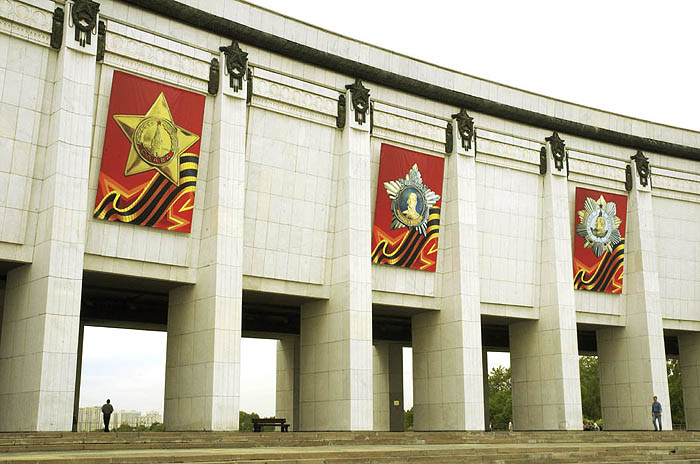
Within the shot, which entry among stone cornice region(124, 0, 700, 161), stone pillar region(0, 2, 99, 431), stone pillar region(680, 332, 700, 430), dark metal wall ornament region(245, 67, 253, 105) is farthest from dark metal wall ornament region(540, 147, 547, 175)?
stone pillar region(0, 2, 99, 431)

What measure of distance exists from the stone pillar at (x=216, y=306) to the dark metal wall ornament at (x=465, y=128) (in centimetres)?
997

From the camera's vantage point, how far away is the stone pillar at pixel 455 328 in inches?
1186

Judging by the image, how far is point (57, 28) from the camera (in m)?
23.1

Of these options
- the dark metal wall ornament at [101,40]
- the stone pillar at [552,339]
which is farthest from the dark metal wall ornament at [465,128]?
the dark metal wall ornament at [101,40]

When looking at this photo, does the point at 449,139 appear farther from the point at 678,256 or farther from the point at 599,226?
the point at 678,256

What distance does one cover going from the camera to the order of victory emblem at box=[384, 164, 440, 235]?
99.7ft

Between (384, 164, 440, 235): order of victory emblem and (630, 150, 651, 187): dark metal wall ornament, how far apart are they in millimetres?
12160

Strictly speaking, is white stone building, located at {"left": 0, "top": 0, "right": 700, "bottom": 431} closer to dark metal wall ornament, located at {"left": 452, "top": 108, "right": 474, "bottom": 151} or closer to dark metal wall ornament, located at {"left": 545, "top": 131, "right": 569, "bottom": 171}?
dark metal wall ornament, located at {"left": 452, "top": 108, "right": 474, "bottom": 151}

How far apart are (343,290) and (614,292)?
1523 centimetres

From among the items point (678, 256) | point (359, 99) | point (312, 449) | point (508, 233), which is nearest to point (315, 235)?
point (359, 99)

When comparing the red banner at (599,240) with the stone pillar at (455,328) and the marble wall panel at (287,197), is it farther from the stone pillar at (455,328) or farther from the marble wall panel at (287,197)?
the marble wall panel at (287,197)

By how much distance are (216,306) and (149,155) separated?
542 cm

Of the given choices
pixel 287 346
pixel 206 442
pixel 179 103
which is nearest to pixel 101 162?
pixel 179 103

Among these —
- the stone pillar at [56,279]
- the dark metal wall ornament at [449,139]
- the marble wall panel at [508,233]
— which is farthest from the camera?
the marble wall panel at [508,233]
